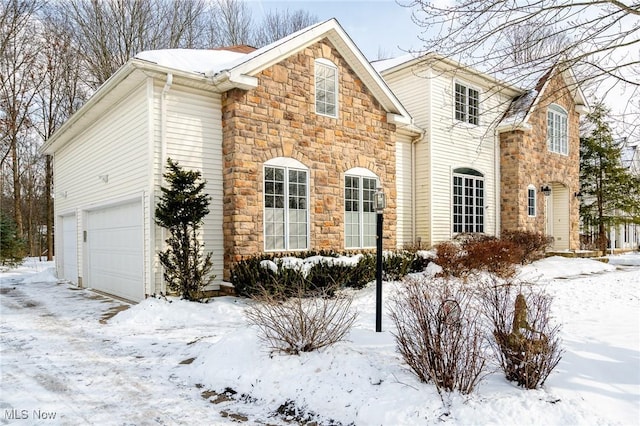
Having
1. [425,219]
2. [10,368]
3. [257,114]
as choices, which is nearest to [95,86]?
[257,114]

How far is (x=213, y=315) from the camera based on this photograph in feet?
25.8

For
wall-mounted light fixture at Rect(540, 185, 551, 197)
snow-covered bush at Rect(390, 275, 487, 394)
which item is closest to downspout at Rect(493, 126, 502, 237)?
wall-mounted light fixture at Rect(540, 185, 551, 197)

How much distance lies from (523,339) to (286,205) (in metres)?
6.78

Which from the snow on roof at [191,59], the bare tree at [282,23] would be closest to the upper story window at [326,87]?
the snow on roof at [191,59]

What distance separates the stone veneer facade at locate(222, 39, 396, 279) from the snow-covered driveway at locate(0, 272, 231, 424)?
321 cm

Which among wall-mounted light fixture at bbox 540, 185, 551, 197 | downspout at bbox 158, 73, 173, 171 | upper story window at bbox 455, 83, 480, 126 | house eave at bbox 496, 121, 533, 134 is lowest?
wall-mounted light fixture at bbox 540, 185, 551, 197

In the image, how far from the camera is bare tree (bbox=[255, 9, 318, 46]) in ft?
91.0

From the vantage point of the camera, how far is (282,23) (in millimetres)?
28531

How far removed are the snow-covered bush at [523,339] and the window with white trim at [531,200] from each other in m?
13.4

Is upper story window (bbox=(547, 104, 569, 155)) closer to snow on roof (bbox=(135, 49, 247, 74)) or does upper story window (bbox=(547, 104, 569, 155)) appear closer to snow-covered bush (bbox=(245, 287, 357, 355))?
snow on roof (bbox=(135, 49, 247, 74))

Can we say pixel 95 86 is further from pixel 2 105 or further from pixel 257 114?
pixel 257 114

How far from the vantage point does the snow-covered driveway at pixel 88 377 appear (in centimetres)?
392

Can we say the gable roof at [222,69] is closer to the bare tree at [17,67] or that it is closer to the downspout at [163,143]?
the downspout at [163,143]

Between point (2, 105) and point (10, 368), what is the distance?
18556 millimetres
